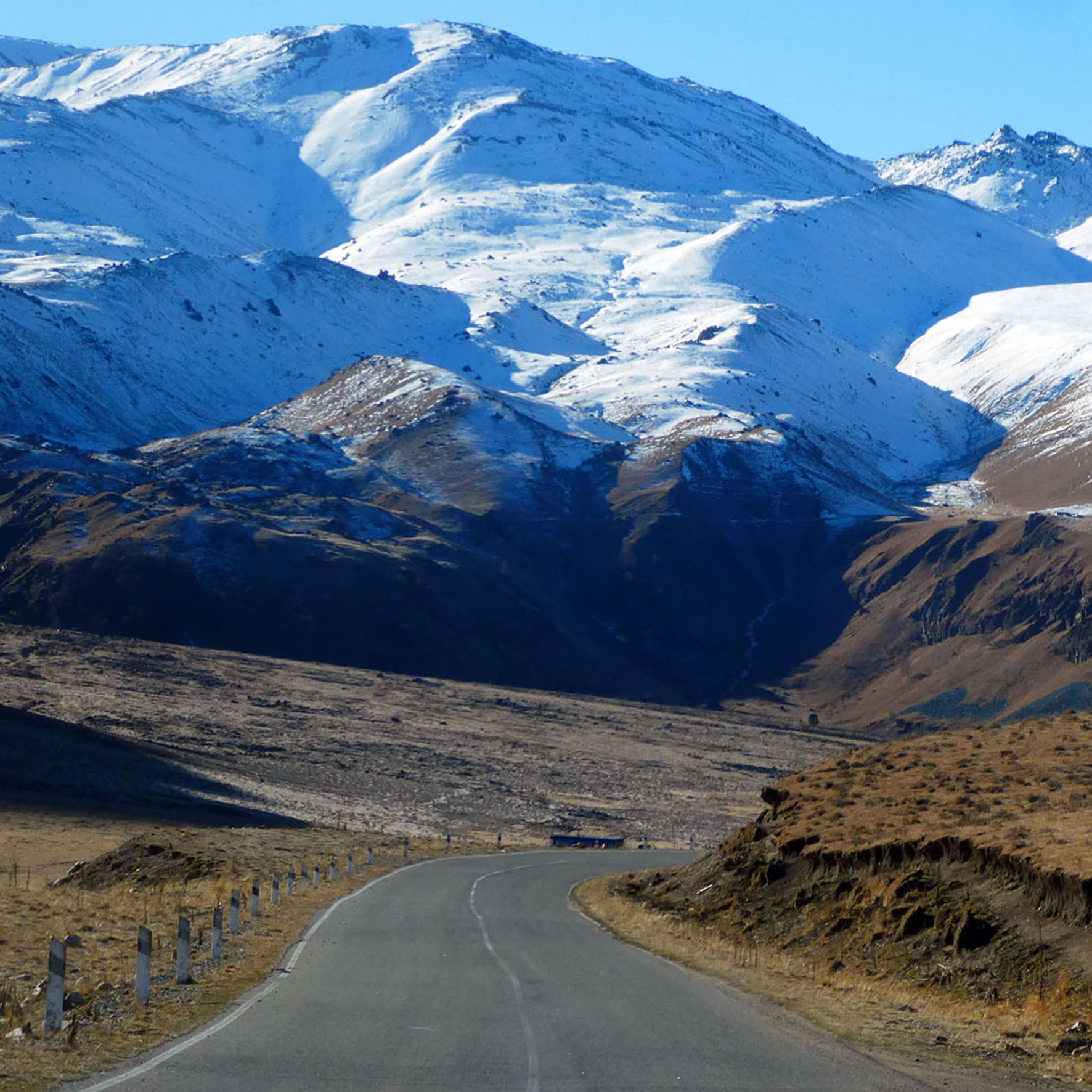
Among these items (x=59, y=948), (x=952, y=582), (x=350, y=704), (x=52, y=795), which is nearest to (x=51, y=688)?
(x=350, y=704)

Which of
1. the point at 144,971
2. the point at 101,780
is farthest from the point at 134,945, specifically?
the point at 101,780

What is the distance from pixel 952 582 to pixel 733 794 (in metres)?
78.0

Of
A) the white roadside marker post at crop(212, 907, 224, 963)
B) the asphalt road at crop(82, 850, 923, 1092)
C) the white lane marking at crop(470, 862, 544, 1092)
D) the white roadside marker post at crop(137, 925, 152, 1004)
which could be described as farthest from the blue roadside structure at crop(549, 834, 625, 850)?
the white roadside marker post at crop(137, 925, 152, 1004)

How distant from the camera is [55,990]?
14805mm

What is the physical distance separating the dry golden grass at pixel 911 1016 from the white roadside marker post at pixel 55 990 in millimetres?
8611

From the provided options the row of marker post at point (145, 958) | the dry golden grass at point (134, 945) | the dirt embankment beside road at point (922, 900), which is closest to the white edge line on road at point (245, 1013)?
the dry golden grass at point (134, 945)

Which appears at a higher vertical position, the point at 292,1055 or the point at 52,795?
the point at 292,1055

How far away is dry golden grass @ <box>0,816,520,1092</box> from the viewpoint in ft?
46.2

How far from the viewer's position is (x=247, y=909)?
29766mm

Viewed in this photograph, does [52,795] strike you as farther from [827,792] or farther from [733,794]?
[733,794]

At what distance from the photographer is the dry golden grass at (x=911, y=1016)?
48.7ft

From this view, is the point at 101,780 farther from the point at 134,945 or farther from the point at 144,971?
the point at 144,971

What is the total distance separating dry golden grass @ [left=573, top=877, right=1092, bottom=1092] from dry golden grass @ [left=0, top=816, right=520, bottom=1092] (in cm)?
721

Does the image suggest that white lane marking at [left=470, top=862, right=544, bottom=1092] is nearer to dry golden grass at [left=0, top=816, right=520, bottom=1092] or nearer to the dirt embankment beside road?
the dirt embankment beside road
